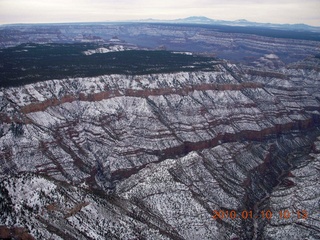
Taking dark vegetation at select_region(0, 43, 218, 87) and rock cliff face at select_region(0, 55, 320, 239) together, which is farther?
dark vegetation at select_region(0, 43, 218, 87)

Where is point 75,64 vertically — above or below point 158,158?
above

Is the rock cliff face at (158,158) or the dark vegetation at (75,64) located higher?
the dark vegetation at (75,64)

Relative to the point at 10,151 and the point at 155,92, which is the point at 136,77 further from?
the point at 10,151

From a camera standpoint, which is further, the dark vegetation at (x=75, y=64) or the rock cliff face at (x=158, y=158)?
the dark vegetation at (x=75, y=64)

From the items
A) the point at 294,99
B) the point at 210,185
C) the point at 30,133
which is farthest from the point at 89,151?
the point at 294,99
